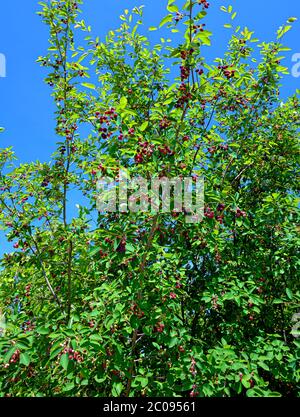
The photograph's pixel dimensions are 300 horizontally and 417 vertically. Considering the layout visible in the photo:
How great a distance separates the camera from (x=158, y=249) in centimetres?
363

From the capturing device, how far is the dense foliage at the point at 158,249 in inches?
124

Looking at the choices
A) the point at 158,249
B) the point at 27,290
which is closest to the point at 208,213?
the point at 158,249

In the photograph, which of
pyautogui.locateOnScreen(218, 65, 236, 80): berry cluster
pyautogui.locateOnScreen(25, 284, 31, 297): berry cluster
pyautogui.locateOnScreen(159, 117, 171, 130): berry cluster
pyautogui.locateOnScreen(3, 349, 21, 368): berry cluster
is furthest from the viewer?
pyautogui.locateOnScreen(25, 284, 31, 297): berry cluster

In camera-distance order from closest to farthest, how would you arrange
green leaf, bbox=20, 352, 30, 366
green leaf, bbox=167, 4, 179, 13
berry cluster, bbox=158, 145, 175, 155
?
green leaf, bbox=20, 352, 30, 366 < green leaf, bbox=167, 4, 179, 13 < berry cluster, bbox=158, 145, 175, 155

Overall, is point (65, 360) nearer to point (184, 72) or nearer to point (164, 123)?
point (164, 123)

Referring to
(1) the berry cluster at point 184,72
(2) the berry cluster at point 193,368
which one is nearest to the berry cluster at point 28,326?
(2) the berry cluster at point 193,368

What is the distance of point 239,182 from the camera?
5578 millimetres

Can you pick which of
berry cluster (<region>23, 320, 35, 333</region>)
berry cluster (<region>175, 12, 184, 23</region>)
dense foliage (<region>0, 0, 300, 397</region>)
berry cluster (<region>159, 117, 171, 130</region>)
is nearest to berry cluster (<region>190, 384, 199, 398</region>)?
dense foliage (<region>0, 0, 300, 397</region>)

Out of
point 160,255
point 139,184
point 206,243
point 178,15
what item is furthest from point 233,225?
point 178,15

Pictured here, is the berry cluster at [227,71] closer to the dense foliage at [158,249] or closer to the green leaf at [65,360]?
the dense foliage at [158,249]

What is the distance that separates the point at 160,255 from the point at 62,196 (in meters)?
1.58

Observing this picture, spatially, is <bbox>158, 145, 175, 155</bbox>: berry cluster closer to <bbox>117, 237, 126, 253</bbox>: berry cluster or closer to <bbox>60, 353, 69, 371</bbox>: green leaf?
<bbox>117, 237, 126, 253</bbox>: berry cluster

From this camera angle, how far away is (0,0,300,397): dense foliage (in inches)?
124
